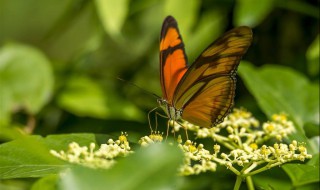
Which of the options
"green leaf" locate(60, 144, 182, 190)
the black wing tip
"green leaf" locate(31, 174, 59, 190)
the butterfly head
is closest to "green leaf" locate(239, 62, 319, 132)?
the butterfly head

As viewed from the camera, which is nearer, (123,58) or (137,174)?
(137,174)

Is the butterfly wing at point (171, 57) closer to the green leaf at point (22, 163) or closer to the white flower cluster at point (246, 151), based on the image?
the white flower cluster at point (246, 151)

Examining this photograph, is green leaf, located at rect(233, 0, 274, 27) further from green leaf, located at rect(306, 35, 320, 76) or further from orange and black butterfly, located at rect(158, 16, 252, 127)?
orange and black butterfly, located at rect(158, 16, 252, 127)

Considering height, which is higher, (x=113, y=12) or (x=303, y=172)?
(x=113, y=12)

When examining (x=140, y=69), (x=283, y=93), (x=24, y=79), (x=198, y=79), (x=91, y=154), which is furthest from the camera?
(x=140, y=69)

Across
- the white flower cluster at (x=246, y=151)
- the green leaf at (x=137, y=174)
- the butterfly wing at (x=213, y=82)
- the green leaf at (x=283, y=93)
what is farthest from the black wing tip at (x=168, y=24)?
the green leaf at (x=137, y=174)

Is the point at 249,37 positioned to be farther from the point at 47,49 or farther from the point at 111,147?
the point at 47,49

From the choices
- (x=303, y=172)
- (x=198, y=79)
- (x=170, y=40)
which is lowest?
(x=303, y=172)

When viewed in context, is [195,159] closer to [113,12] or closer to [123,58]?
[113,12]

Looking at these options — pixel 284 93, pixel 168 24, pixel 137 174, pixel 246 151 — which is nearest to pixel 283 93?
pixel 284 93
